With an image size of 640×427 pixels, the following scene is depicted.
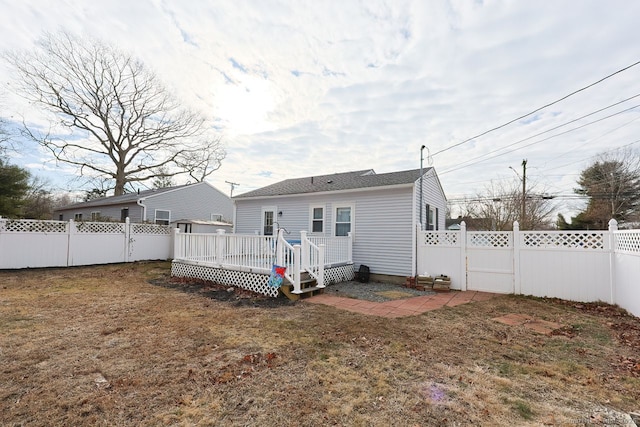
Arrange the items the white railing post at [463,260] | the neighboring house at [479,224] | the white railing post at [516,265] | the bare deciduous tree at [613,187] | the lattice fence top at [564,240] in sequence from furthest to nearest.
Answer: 1. the bare deciduous tree at [613,187]
2. the neighboring house at [479,224]
3. the white railing post at [463,260]
4. the white railing post at [516,265]
5. the lattice fence top at [564,240]

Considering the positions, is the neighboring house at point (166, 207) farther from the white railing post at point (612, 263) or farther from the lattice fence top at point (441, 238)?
the white railing post at point (612, 263)

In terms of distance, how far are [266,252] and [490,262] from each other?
6.02 metres

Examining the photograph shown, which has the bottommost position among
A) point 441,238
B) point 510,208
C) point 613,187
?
point 441,238

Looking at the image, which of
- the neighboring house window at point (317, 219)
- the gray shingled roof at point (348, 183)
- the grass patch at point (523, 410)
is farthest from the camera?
the neighboring house window at point (317, 219)

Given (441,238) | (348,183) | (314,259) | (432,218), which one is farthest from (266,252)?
(432,218)

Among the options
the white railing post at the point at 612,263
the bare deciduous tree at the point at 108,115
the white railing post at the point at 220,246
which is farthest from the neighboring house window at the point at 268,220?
the bare deciduous tree at the point at 108,115

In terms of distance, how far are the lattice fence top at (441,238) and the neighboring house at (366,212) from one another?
0.39 meters

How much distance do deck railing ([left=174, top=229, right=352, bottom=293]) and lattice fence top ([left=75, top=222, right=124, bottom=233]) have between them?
5267 mm

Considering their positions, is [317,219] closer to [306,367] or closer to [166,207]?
Answer: [306,367]

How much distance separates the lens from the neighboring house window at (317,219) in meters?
10.5

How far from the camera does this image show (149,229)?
13.7 meters

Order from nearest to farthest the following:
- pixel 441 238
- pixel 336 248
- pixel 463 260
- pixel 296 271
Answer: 1. pixel 296 271
2. pixel 463 260
3. pixel 441 238
4. pixel 336 248

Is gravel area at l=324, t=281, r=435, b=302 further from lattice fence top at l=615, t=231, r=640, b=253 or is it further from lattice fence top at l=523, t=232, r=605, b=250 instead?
lattice fence top at l=615, t=231, r=640, b=253

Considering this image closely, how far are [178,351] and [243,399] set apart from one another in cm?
153
